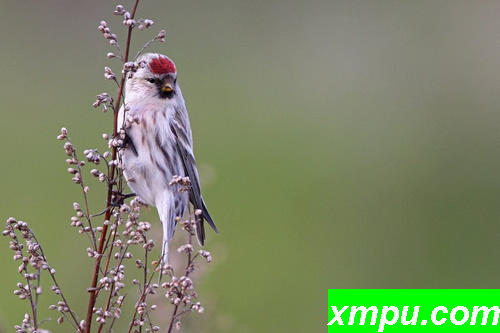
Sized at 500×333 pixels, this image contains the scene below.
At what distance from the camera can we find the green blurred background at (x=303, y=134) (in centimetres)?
573

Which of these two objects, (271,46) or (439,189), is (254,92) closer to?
(271,46)

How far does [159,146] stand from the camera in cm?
295

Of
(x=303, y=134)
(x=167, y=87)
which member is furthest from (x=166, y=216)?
(x=303, y=134)

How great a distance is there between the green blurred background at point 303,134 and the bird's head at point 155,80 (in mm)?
897

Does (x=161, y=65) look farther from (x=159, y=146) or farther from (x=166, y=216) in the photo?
(x=166, y=216)

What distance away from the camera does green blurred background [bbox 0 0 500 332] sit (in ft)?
18.8

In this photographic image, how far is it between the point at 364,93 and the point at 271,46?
1.31 m

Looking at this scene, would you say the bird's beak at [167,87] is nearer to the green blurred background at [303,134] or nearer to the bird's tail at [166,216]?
the bird's tail at [166,216]

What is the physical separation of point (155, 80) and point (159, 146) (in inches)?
7.5

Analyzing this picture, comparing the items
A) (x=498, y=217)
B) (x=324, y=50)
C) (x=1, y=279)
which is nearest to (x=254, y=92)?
(x=324, y=50)

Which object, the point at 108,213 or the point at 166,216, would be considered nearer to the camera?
the point at 108,213

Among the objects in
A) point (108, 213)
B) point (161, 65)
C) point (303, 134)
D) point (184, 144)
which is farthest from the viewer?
point (303, 134)

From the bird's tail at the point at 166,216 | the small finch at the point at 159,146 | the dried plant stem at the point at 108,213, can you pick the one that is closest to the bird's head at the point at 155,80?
the small finch at the point at 159,146

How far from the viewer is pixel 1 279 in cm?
581
